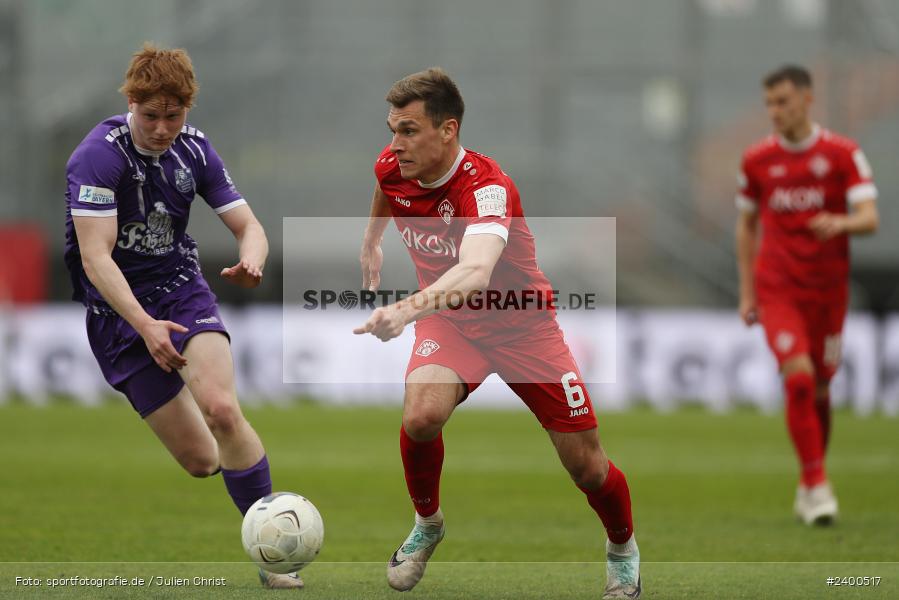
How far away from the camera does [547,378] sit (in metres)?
5.71

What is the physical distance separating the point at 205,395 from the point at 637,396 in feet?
43.3

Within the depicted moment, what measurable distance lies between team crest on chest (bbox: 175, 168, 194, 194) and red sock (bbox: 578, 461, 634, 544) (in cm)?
233

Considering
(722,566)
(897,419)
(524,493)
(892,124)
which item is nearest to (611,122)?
(892,124)

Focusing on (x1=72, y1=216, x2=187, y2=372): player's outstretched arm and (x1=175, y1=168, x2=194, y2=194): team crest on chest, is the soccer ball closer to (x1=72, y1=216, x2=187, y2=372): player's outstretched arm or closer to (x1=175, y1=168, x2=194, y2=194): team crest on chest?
(x1=72, y1=216, x2=187, y2=372): player's outstretched arm

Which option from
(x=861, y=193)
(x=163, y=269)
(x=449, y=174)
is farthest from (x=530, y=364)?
(x=861, y=193)

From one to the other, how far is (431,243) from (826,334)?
3.97 metres

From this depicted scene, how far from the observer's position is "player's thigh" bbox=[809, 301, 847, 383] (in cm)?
874

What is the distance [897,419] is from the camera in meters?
16.6

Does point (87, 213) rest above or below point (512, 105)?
below

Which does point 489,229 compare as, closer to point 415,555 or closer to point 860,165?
point 415,555

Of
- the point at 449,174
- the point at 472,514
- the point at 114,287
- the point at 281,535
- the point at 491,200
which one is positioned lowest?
the point at 472,514

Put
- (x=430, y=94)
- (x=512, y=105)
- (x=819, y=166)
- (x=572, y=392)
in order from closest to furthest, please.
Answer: (x=430, y=94)
(x=572, y=392)
(x=819, y=166)
(x=512, y=105)

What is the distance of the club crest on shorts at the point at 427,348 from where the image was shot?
584 centimetres

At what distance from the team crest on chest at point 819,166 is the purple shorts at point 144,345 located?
4.54 metres
